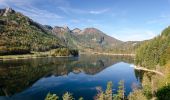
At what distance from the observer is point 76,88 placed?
480 feet

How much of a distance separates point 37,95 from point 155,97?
6029 centimetres

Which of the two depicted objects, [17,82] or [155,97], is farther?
[17,82]

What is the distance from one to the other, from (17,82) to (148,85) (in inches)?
3745

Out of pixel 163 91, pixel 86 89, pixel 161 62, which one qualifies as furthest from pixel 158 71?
pixel 163 91

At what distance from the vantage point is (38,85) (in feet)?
511

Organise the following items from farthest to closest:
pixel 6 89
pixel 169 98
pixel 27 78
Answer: pixel 27 78 < pixel 6 89 < pixel 169 98

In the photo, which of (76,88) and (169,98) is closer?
(169,98)

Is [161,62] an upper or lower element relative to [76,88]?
upper

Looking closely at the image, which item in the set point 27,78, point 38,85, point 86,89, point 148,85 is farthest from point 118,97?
point 27,78

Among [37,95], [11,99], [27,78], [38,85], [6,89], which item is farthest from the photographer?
[27,78]

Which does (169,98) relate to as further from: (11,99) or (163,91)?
(11,99)

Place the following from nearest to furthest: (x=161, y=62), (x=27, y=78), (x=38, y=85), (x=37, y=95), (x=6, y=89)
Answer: (x=37, y=95), (x=6, y=89), (x=38, y=85), (x=27, y=78), (x=161, y=62)

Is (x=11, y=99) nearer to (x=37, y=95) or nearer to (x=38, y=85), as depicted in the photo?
(x=37, y=95)

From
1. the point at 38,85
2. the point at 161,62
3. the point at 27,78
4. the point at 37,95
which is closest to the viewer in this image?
the point at 37,95
